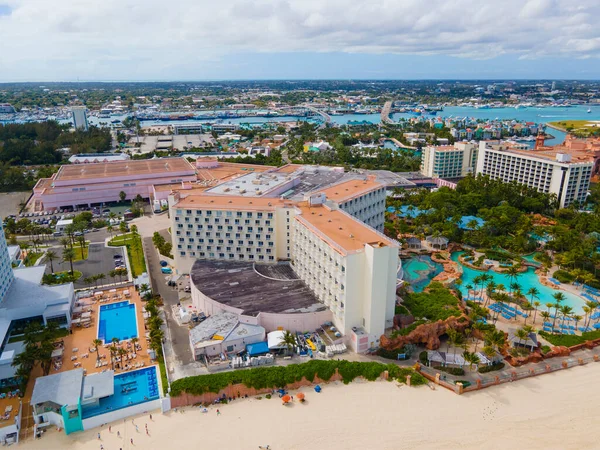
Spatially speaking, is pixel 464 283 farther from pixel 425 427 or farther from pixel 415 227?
pixel 425 427

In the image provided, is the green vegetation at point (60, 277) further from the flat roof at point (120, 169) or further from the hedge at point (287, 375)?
the flat roof at point (120, 169)

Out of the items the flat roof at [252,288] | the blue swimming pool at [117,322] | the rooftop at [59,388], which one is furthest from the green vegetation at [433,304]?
the rooftop at [59,388]

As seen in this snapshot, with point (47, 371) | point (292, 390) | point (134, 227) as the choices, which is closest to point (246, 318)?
point (292, 390)

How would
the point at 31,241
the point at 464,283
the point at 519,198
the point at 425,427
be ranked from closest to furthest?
the point at 425,427
the point at 464,283
the point at 31,241
the point at 519,198

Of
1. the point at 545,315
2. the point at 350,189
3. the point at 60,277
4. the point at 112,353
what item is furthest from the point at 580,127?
the point at 112,353

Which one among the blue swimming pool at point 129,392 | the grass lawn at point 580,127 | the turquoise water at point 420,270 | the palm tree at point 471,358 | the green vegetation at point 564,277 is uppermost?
the grass lawn at point 580,127

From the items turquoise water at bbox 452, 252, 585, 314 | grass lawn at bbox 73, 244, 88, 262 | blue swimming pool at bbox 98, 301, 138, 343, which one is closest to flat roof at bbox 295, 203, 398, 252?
turquoise water at bbox 452, 252, 585, 314

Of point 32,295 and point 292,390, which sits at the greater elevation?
point 32,295
